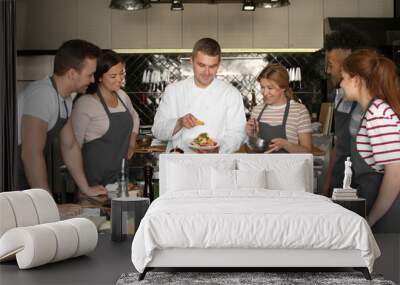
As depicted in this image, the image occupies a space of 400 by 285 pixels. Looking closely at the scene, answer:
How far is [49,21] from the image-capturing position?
8789mm

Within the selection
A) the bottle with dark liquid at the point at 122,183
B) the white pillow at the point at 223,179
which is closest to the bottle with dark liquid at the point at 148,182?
the bottle with dark liquid at the point at 122,183

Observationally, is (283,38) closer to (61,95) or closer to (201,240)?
(61,95)

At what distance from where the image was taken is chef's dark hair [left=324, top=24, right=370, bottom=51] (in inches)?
344

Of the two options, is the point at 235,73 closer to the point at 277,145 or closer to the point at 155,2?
the point at 277,145

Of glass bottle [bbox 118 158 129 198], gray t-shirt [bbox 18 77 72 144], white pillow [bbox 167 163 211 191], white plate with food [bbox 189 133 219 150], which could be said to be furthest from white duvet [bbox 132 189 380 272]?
gray t-shirt [bbox 18 77 72 144]

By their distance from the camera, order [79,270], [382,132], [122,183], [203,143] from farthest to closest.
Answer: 1. [122,183]
2. [203,143]
3. [382,132]
4. [79,270]

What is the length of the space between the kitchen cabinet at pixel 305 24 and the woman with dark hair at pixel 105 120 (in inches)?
76.4

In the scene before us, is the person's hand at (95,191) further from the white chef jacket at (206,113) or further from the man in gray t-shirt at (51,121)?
the white chef jacket at (206,113)

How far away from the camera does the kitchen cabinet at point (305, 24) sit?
8.77 m

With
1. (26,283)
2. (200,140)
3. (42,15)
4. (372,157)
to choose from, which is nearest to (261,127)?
(200,140)

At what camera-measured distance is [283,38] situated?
8.78m

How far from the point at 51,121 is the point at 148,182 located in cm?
126

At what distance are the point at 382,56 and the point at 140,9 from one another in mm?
2702

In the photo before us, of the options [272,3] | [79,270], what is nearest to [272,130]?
[272,3]
